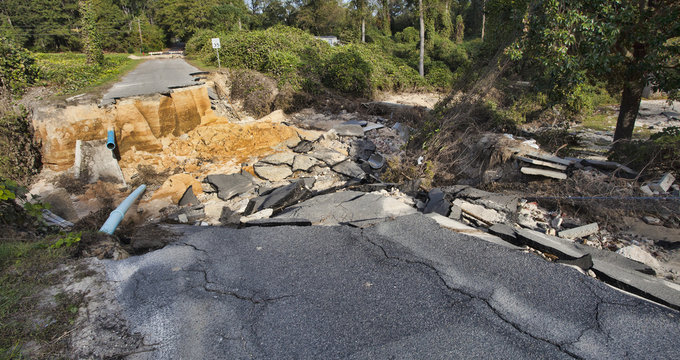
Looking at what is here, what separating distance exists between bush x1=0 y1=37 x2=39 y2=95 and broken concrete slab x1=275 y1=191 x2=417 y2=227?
32.4ft

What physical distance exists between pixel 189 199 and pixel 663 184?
27.9 feet

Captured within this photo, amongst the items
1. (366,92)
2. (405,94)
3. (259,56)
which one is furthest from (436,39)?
(259,56)

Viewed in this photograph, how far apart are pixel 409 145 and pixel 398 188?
2.44m

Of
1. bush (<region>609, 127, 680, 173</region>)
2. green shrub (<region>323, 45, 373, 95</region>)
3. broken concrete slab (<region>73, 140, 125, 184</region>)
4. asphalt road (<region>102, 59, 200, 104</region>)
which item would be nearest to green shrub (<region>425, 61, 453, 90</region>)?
green shrub (<region>323, 45, 373, 95</region>)

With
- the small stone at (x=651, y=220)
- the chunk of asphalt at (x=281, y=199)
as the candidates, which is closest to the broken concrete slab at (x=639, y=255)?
the small stone at (x=651, y=220)

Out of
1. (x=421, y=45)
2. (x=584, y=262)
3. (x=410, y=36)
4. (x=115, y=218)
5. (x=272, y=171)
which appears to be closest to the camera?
(x=584, y=262)

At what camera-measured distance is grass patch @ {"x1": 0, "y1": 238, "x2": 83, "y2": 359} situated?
221 cm

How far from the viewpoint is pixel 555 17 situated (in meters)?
6.09

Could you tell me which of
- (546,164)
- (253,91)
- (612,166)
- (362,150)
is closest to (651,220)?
(612,166)

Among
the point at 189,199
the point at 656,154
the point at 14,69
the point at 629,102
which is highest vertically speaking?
the point at 14,69

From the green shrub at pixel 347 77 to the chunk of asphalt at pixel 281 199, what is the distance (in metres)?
12.0

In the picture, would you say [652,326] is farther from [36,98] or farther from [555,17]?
[36,98]

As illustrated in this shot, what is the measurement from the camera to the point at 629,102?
7.84m

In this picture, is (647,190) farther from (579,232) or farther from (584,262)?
(584,262)
